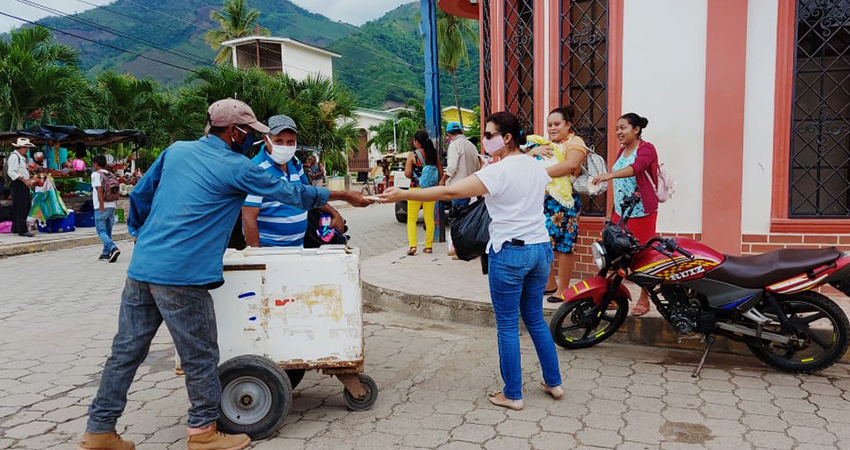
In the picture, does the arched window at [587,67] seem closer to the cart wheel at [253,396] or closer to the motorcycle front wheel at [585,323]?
the motorcycle front wheel at [585,323]

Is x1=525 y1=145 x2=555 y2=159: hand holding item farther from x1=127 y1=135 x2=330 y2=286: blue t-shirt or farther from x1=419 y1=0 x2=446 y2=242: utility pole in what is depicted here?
x1=419 y1=0 x2=446 y2=242: utility pole

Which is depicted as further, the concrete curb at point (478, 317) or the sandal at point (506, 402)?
the concrete curb at point (478, 317)

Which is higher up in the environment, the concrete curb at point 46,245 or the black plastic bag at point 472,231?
→ the black plastic bag at point 472,231

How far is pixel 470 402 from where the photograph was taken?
4066 mm

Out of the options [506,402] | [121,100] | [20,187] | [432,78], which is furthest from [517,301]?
[121,100]

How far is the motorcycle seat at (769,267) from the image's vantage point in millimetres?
4320

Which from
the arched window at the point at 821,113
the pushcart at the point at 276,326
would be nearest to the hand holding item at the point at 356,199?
the pushcart at the point at 276,326

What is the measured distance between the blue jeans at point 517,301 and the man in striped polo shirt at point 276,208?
1.20 metres

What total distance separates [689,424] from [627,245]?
1.30 metres

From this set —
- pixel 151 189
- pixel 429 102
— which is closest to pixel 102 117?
pixel 429 102

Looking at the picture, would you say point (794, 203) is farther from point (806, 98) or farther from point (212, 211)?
point (212, 211)

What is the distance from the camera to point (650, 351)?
16.9 ft

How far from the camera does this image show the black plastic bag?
429cm

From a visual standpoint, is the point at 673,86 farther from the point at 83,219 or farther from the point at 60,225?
the point at 83,219
